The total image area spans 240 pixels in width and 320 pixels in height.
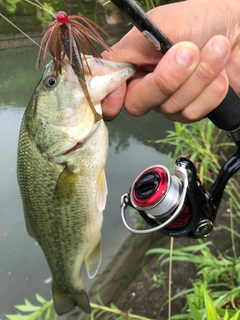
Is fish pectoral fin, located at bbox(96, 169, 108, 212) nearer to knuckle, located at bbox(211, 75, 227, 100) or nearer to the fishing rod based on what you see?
the fishing rod

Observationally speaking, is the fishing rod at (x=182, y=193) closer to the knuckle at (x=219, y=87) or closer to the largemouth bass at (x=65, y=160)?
the knuckle at (x=219, y=87)

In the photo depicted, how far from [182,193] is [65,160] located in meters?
0.37

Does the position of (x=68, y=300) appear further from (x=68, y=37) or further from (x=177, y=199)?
(x=68, y=37)

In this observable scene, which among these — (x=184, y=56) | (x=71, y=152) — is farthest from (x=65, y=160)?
(x=184, y=56)

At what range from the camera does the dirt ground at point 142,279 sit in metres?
2.08

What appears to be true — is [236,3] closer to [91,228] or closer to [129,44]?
[129,44]

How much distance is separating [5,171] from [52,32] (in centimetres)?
184

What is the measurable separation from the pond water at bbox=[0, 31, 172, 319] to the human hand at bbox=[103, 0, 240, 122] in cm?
40

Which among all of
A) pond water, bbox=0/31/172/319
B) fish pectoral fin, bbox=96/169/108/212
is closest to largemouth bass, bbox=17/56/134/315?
fish pectoral fin, bbox=96/169/108/212

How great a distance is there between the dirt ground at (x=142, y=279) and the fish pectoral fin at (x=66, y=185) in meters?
1.15

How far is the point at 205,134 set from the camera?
3.02m

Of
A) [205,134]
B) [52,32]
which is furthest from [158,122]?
[52,32]

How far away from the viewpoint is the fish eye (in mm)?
1020

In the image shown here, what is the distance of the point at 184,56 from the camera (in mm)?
916
